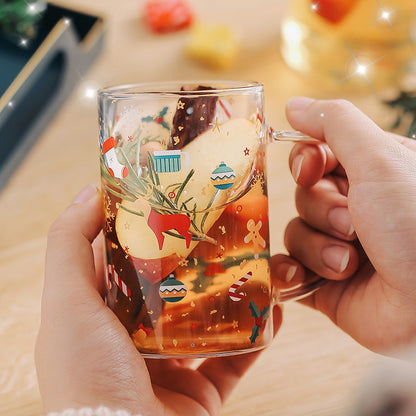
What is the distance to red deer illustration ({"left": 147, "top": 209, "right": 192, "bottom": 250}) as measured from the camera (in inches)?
14.8

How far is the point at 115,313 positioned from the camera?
43cm

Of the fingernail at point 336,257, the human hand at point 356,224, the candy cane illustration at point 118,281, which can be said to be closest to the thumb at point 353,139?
the human hand at point 356,224

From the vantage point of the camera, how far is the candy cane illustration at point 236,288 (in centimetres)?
40

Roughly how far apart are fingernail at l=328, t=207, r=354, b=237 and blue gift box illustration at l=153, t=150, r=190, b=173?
235mm

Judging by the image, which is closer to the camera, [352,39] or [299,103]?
[299,103]

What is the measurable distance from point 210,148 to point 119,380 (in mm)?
210

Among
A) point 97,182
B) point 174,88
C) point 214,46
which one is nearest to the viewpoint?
point 174,88

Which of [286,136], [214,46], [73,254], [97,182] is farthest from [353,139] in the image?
[214,46]

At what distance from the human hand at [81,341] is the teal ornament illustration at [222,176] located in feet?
0.50

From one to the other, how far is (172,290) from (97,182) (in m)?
0.39

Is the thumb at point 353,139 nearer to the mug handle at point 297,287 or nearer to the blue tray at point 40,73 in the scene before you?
the mug handle at point 297,287

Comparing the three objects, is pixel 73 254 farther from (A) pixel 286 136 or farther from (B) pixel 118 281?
(A) pixel 286 136

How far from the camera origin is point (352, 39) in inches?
31.5

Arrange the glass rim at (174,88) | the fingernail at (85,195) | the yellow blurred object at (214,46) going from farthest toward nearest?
the yellow blurred object at (214,46), the fingernail at (85,195), the glass rim at (174,88)
